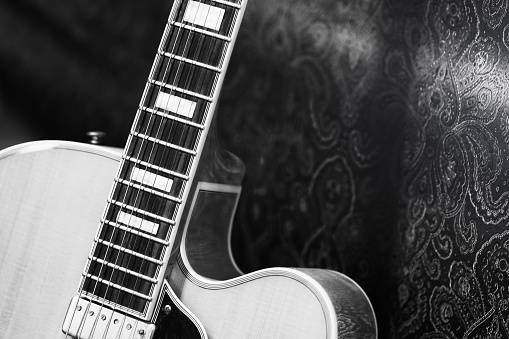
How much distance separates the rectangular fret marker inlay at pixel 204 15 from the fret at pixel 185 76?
69 mm

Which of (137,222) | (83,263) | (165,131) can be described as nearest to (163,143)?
(165,131)

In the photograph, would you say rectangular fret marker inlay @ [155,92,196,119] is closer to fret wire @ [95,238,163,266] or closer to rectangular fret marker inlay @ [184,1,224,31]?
rectangular fret marker inlay @ [184,1,224,31]

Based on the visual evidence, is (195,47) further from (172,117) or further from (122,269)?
(122,269)

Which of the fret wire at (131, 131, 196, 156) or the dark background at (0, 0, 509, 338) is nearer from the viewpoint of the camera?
the fret wire at (131, 131, 196, 156)

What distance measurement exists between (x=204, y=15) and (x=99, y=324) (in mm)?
509

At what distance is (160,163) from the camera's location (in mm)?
1011

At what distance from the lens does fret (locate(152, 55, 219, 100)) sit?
1.00 metres

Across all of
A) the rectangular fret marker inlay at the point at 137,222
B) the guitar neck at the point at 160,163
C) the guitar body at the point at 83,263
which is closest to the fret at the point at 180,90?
the guitar neck at the point at 160,163

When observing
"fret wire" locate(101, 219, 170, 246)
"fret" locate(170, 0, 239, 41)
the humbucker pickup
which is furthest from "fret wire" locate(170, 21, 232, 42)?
the humbucker pickup

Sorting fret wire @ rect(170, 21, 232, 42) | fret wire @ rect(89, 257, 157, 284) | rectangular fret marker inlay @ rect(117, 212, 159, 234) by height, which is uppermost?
fret wire @ rect(170, 21, 232, 42)

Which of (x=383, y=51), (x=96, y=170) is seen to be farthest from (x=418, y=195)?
(x=96, y=170)

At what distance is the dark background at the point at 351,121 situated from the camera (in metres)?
1.10

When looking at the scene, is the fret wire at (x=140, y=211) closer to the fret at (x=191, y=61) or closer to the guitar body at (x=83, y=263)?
the guitar body at (x=83, y=263)

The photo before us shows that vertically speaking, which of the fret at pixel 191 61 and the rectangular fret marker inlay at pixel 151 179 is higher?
the fret at pixel 191 61
